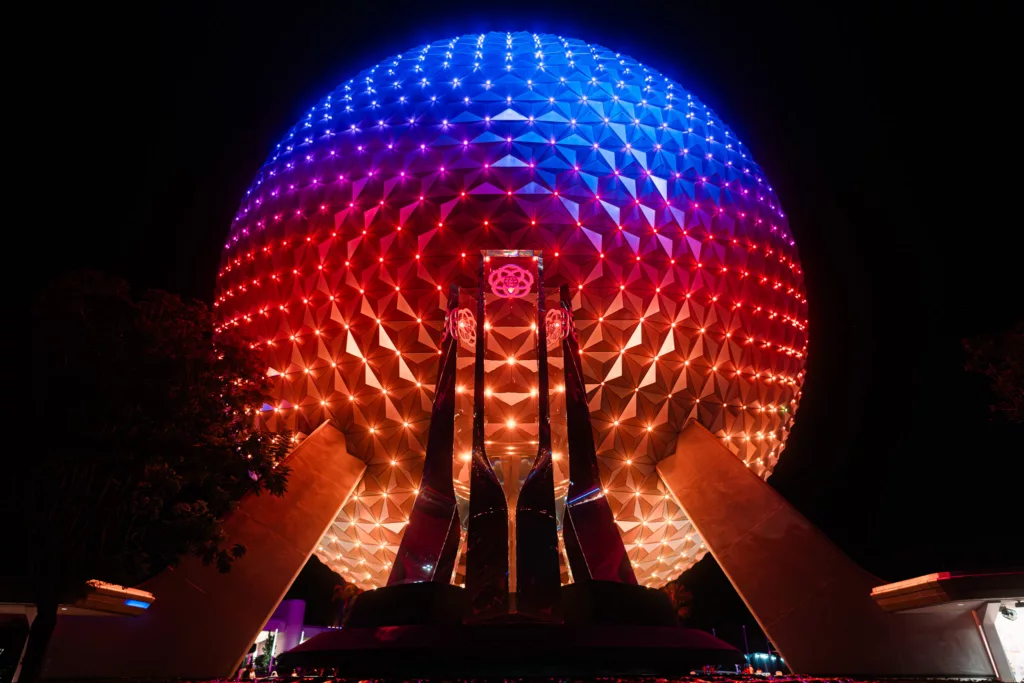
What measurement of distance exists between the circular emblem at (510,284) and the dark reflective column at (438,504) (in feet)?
3.23

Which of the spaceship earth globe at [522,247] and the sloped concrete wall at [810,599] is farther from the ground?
the spaceship earth globe at [522,247]

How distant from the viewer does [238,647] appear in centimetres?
1263

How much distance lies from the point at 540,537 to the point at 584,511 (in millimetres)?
1587

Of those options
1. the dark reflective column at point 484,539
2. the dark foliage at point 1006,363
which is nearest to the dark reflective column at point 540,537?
the dark reflective column at point 484,539

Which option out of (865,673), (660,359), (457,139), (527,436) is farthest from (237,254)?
(865,673)

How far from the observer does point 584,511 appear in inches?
529

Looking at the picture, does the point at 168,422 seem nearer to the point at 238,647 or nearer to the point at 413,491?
the point at 238,647

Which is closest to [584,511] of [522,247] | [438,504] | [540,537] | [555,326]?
[540,537]

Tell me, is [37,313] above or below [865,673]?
above

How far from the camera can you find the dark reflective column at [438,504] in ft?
41.0

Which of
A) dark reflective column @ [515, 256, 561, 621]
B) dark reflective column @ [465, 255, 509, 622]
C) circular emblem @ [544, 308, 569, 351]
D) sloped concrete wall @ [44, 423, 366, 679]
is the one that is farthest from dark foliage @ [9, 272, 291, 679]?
circular emblem @ [544, 308, 569, 351]

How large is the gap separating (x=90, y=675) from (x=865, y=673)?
1481cm

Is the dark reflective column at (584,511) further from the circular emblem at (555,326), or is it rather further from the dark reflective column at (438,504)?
the dark reflective column at (438,504)

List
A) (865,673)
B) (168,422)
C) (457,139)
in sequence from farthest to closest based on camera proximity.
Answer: (457,139) < (865,673) < (168,422)
